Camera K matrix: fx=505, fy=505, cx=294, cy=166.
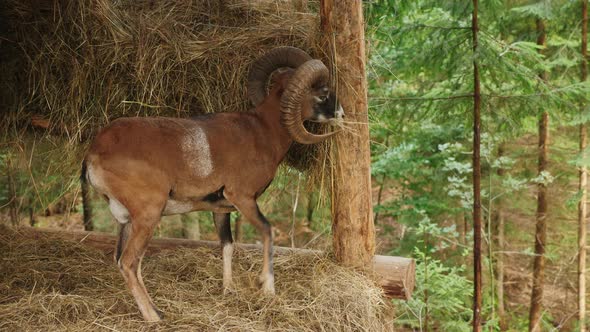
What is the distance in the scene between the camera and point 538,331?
10492 millimetres

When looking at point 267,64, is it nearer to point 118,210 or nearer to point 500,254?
point 118,210

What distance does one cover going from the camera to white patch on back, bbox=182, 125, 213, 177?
11.8ft

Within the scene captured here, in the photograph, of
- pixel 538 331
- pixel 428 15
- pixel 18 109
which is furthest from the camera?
pixel 538 331

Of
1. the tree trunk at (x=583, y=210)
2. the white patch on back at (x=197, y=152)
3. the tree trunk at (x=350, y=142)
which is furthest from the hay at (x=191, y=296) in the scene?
the tree trunk at (x=583, y=210)

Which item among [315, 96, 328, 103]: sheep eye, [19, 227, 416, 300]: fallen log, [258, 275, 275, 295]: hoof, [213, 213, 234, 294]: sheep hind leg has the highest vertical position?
[315, 96, 328, 103]: sheep eye

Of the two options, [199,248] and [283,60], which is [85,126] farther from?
[283,60]

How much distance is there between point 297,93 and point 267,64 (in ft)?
1.58

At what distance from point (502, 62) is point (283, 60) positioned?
3.19 metres

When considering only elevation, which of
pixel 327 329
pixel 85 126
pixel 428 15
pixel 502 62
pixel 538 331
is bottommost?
pixel 538 331

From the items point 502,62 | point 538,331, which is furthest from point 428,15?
point 538,331

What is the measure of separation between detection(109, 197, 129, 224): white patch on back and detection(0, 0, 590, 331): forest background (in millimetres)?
1453

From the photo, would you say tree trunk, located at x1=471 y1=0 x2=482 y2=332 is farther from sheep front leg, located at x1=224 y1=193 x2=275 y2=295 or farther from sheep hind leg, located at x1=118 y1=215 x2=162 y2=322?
sheep hind leg, located at x1=118 y1=215 x2=162 y2=322

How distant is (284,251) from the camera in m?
4.87

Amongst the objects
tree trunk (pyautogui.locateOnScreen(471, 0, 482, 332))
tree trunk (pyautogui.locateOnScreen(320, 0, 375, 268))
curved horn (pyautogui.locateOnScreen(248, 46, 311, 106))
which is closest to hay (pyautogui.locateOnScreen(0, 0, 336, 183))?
tree trunk (pyautogui.locateOnScreen(320, 0, 375, 268))
